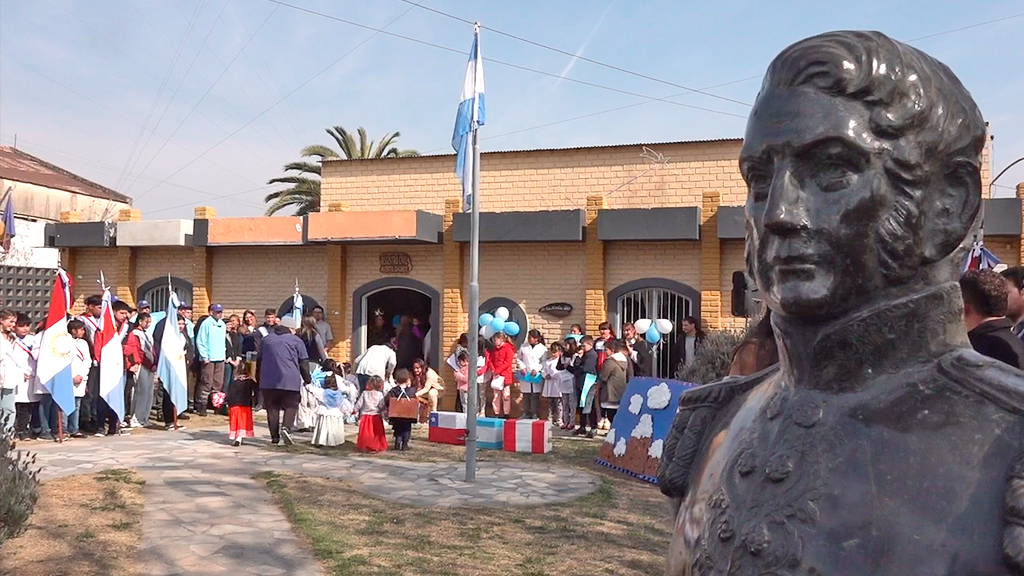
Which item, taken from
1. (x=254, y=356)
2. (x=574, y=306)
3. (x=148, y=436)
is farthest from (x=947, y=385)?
(x=574, y=306)

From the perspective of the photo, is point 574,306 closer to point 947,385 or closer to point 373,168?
point 373,168

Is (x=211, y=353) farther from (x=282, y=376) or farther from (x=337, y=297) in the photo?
(x=337, y=297)

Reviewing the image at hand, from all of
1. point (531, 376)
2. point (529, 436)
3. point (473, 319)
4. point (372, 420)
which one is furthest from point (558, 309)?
point (473, 319)

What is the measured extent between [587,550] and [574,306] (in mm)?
Answer: 8990

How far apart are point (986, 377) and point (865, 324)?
0.17m

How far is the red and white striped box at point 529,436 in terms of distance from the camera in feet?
33.1

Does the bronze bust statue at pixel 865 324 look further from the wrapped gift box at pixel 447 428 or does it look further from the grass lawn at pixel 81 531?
A: the wrapped gift box at pixel 447 428

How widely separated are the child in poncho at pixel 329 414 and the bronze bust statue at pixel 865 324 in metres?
9.68

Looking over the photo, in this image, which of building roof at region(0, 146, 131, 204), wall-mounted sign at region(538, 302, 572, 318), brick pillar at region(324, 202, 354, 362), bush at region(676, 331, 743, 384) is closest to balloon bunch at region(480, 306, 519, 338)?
wall-mounted sign at region(538, 302, 572, 318)

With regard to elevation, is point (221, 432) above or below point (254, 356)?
below

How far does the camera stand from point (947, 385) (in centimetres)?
114

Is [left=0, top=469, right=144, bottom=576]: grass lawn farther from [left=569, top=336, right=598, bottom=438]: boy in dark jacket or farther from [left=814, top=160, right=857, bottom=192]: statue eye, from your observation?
[left=569, top=336, right=598, bottom=438]: boy in dark jacket

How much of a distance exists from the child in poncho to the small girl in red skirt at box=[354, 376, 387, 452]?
0.30 m

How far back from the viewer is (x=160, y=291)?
18.8 metres
